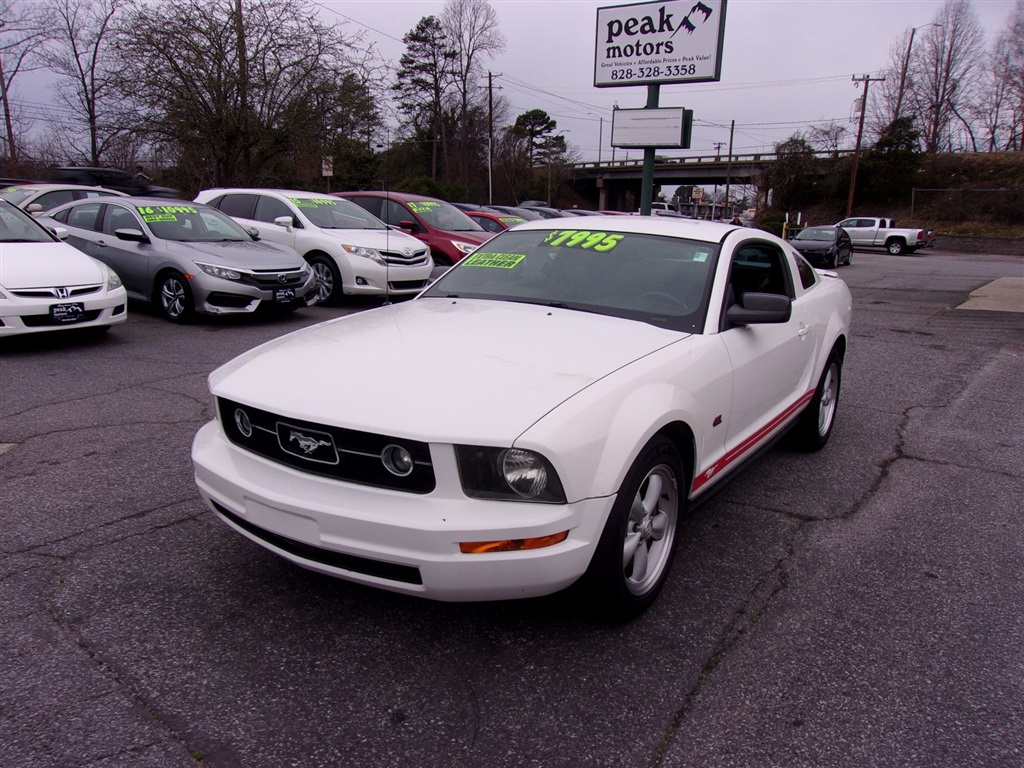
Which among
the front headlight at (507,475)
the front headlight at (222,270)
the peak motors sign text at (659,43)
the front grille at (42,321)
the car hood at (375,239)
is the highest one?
the peak motors sign text at (659,43)

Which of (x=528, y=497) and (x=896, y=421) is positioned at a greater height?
(x=528, y=497)

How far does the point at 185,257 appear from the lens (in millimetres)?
8922

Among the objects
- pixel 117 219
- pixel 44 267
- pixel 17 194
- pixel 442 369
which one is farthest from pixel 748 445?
pixel 17 194

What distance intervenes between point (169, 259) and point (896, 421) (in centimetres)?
803

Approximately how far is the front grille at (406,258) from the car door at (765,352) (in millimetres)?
6997

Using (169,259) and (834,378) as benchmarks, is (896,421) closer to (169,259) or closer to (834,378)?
(834,378)

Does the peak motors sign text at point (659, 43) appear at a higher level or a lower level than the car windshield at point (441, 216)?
higher

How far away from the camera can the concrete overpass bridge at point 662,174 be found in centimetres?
7812

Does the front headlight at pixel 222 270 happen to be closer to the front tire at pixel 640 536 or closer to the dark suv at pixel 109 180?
the front tire at pixel 640 536

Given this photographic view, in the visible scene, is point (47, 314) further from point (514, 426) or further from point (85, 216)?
point (514, 426)

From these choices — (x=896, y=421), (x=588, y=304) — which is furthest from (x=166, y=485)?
(x=896, y=421)

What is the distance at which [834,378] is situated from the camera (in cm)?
514

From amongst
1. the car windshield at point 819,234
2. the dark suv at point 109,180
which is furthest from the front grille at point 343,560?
the car windshield at point 819,234

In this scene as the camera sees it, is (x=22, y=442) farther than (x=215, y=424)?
A: Yes
